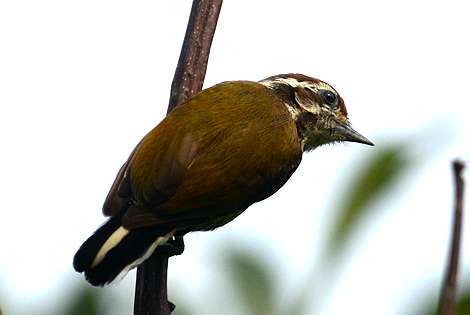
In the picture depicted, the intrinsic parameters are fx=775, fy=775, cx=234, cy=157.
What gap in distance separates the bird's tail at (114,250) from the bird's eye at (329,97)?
184 cm

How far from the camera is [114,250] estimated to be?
356cm

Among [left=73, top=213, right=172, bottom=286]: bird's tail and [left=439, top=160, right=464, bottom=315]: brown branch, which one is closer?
[left=439, top=160, right=464, bottom=315]: brown branch

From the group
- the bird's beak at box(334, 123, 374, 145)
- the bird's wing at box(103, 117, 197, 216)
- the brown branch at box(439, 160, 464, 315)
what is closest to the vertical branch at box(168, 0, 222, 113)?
the bird's wing at box(103, 117, 197, 216)

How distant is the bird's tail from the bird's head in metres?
1.60

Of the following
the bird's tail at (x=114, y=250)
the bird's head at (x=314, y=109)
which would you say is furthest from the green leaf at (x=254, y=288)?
the bird's head at (x=314, y=109)

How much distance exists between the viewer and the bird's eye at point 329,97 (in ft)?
17.1

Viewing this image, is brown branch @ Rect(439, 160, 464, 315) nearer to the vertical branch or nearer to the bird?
the bird

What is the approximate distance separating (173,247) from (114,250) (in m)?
0.33

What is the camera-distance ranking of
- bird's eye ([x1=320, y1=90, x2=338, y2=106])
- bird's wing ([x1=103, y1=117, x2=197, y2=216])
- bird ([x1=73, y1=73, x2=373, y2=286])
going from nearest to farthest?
1. bird ([x1=73, y1=73, x2=373, y2=286])
2. bird's wing ([x1=103, y1=117, x2=197, y2=216])
3. bird's eye ([x1=320, y1=90, x2=338, y2=106])

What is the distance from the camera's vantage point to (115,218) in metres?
3.83

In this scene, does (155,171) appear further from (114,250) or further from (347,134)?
(347,134)

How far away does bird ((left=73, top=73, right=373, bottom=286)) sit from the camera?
3.67 meters

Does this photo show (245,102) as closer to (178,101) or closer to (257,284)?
(178,101)

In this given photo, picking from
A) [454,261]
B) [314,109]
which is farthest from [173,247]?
[454,261]
